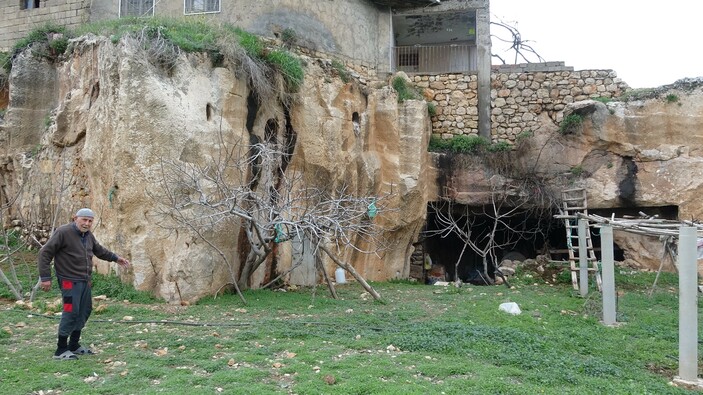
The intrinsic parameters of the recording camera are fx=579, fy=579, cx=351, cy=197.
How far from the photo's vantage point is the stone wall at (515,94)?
14.6 metres

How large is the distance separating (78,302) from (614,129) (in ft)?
40.6

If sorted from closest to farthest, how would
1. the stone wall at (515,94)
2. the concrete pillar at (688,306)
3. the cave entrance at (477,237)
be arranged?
the concrete pillar at (688,306) → the stone wall at (515,94) → the cave entrance at (477,237)

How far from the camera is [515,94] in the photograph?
49.0 feet

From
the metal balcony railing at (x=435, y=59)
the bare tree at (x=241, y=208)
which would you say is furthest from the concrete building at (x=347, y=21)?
the bare tree at (x=241, y=208)

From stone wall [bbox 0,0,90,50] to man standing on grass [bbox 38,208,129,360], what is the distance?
31.0 ft

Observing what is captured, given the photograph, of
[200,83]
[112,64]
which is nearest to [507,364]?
[200,83]

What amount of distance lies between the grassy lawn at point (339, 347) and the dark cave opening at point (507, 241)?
194 inches

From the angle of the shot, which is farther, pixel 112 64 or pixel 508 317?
pixel 112 64

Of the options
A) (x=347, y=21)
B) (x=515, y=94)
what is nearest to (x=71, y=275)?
(x=347, y=21)

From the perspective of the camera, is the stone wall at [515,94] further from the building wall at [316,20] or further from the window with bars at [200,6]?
the window with bars at [200,6]

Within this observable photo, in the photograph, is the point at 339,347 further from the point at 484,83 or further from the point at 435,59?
the point at 435,59

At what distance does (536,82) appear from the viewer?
14852mm

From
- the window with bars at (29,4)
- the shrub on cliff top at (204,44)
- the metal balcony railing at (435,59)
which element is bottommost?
the shrub on cliff top at (204,44)

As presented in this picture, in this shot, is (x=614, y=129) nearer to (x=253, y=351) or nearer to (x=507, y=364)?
(x=507, y=364)
